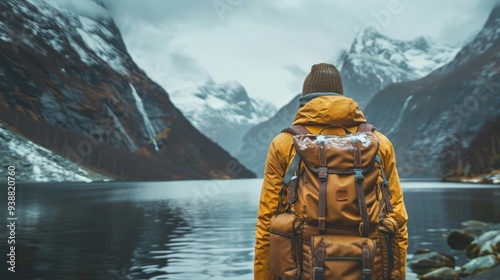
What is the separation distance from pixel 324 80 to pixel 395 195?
4.95 ft

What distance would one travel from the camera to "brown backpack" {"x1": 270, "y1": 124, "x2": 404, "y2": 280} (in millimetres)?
4848

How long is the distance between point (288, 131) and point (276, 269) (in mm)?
1490

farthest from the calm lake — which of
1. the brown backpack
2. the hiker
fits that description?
the brown backpack

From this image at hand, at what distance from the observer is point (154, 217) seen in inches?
2104

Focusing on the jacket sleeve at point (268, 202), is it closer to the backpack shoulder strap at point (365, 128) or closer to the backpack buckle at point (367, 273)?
the backpack shoulder strap at point (365, 128)

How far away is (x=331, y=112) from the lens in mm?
5219

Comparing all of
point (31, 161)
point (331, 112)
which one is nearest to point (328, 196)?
point (331, 112)

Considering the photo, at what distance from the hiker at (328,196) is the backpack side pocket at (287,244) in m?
0.01

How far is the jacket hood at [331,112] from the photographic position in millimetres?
5211

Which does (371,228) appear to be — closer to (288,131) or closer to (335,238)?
(335,238)

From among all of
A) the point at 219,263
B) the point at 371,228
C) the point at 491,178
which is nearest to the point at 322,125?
the point at 371,228

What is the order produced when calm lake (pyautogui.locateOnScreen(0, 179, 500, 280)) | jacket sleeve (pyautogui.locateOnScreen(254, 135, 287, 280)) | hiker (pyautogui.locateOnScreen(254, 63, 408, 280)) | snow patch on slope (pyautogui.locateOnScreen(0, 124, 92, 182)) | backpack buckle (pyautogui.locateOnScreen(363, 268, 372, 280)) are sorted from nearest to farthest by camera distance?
backpack buckle (pyautogui.locateOnScreen(363, 268, 372, 280))
hiker (pyautogui.locateOnScreen(254, 63, 408, 280))
jacket sleeve (pyautogui.locateOnScreen(254, 135, 287, 280))
calm lake (pyautogui.locateOnScreen(0, 179, 500, 280))
snow patch on slope (pyautogui.locateOnScreen(0, 124, 92, 182))

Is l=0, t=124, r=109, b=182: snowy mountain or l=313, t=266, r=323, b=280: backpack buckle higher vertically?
l=0, t=124, r=109, b=182: snowy mountain

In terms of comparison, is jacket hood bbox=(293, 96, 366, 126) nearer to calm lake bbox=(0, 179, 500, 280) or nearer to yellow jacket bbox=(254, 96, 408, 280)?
yellow jacket bbox=(254, 96, 408, 280)
